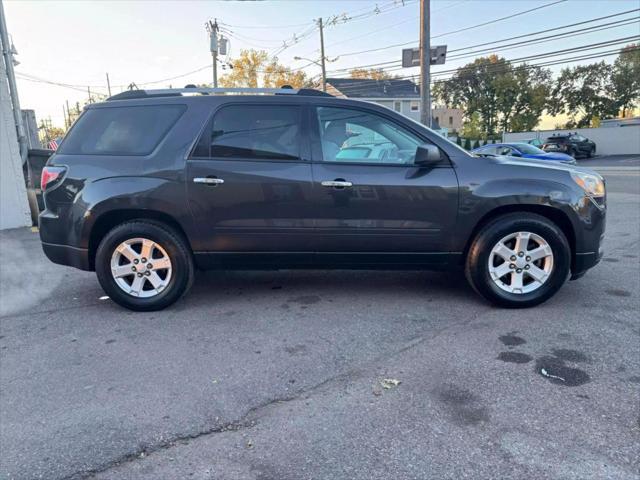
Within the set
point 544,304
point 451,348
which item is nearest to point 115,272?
point 451,348

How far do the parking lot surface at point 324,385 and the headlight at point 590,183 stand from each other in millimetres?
974

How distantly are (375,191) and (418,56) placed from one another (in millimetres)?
14715

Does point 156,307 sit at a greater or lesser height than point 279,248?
lesser

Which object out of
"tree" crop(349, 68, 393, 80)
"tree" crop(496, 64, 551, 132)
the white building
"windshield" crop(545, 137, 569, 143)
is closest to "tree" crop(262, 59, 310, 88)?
"tree" crop(349, 68, 393, 80)

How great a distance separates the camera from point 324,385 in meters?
2.95

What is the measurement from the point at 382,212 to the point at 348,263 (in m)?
0.55

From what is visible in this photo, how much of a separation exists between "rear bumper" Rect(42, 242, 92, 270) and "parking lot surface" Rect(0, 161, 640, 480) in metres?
0.46

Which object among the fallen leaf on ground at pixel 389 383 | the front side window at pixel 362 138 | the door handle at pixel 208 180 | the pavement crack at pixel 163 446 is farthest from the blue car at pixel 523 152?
the pavement crack at pixel 163 446

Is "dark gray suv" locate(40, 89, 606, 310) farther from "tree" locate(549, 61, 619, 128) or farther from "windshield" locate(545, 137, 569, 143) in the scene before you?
"tree" locate(549, 61, 619, 128)

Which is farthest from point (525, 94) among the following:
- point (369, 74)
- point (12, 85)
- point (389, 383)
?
point (389, 383)

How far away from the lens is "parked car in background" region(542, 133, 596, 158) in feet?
107

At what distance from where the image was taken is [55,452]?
2.35 metres

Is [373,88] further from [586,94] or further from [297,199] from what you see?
[297,199]

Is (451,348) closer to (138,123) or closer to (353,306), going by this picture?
(353,306)
